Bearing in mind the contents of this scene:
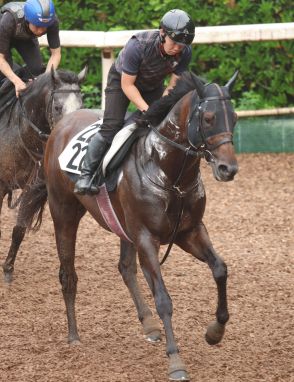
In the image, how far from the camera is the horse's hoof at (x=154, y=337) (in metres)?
8.10

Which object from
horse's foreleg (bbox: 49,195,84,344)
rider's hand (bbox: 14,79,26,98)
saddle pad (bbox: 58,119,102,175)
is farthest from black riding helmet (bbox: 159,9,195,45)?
rider's hand (bbox: 14,79,26,98)

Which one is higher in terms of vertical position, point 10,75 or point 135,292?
point 10,75

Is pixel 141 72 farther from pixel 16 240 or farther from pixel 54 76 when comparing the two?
pixel 16 240

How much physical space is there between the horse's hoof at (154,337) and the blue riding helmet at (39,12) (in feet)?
10.8

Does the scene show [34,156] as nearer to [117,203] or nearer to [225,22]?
[117,203]

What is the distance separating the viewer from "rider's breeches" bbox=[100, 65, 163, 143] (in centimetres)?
785

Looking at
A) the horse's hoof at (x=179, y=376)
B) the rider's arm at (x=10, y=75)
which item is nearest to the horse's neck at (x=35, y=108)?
the rider's arm at (x=10, y=75)

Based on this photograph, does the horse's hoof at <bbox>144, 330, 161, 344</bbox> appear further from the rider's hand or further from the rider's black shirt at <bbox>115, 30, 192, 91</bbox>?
the rider's hand

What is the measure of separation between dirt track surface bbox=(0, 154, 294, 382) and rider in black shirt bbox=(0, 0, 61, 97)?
1.92 m

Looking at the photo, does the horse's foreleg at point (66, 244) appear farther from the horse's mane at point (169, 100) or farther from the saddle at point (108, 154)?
the horse's mane at point (169, 100)

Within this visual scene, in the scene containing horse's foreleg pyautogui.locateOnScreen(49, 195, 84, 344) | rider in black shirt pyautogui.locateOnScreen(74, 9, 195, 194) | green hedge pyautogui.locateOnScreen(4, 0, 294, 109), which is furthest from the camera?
green hedge pyautogui.locateOnScreen(4, 0, 294, 109)

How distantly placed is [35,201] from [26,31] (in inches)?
65.3

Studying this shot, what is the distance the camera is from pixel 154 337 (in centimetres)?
812

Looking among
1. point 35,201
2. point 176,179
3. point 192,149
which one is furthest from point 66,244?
point 192,149
